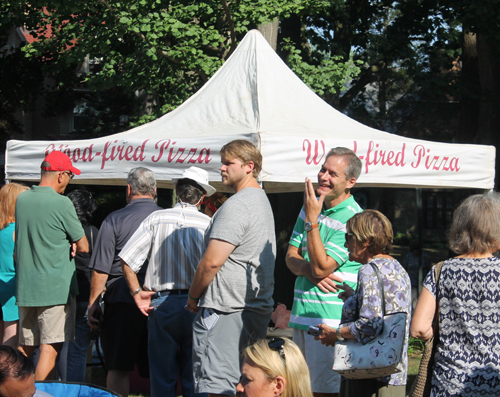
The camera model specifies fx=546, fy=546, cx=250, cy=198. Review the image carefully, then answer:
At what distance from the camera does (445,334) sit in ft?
7.64

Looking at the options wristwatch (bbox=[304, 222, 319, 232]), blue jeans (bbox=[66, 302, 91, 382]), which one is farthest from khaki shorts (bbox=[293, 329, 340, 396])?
blue jeans (bbox=[66, 302, 91, 382])

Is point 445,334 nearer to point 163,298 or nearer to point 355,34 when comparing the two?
point 163,298

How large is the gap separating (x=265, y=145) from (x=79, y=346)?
2.12 meters

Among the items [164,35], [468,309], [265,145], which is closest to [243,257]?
[468,309]

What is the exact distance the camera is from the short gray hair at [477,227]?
2303mm

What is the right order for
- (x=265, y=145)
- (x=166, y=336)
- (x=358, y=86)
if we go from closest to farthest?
(x=166, y=336) → (x=265, y=145) → (x=358, y=86)

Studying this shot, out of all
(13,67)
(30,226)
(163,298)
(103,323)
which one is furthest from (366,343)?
(13,67)

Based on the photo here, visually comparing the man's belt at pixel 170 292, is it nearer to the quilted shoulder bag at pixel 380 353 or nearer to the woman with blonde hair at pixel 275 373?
the quilted shoulder bag at pixel 380 353

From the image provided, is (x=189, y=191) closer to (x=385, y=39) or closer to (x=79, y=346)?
(x=79, y=346)

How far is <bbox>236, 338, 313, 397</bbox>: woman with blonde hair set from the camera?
190 centimetres

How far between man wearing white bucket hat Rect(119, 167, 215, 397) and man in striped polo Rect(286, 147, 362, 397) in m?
0.65

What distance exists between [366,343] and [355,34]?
37.0 ft

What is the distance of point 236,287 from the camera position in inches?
109

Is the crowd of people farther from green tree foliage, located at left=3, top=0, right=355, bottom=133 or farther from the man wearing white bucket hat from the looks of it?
green tree foliage, located at left=3, top=0, right=355, bottom=133
